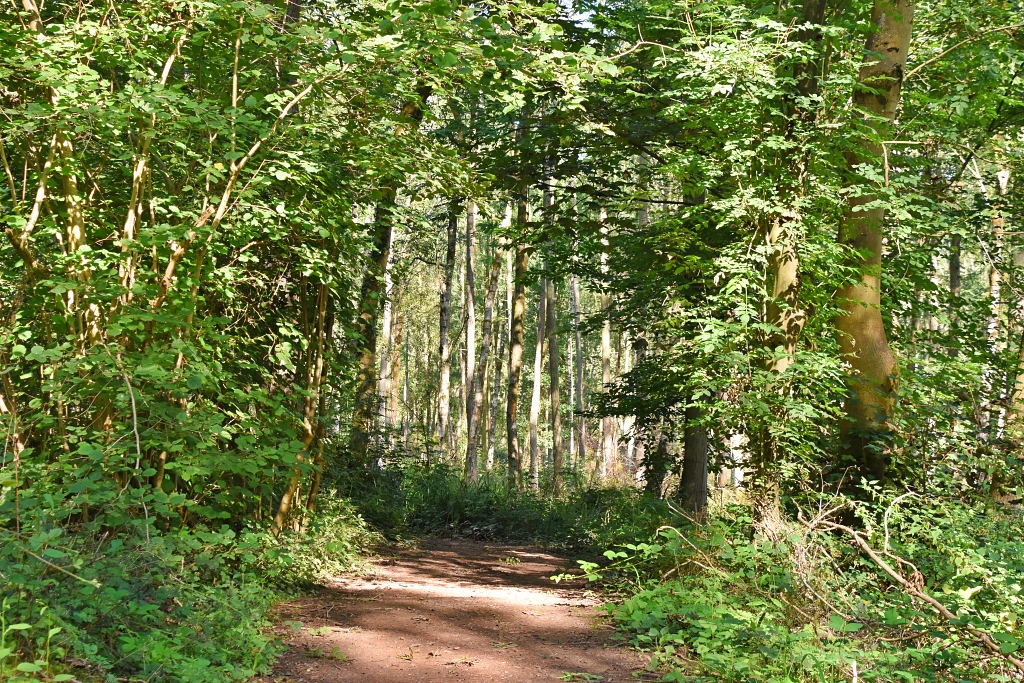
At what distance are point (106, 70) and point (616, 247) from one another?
791 cm

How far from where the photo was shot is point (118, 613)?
462 cm

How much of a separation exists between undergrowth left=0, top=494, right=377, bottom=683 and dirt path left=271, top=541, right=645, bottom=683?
0.50 metres

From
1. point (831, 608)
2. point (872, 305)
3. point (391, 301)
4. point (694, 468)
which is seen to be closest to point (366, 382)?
point (391, 301)

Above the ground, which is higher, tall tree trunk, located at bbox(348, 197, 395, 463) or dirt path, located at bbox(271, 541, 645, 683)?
tall tree trunk, located at bbox(348, 197, 395, 463)

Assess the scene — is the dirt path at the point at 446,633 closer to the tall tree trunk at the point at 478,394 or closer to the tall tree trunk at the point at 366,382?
the tall tree trunk at the point at 366,382

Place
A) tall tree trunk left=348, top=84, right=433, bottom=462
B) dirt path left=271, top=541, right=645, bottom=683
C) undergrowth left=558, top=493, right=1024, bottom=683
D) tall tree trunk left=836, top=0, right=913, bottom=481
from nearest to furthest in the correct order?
1. undergrowth left=558, top=493, right=1024, bottom=683
2. dirt path left=271, top=541, right=645, bottom=683
3. tall tree trunk left=836, top=0, right=913, bottom=481
4. tall tree trunk left=348, top=84, right=433, bottom=462

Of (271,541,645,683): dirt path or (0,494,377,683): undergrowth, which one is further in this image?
(271,541,645,683): dirt path

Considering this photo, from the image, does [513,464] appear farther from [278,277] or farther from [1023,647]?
[1023,647]

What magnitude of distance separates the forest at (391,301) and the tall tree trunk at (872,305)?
48mm

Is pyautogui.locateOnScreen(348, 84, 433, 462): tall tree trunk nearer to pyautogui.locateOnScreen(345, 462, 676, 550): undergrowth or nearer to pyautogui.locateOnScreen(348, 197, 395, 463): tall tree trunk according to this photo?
pyautogui.locateOnScreen(348, 197, 395, 463): tall tree trunk

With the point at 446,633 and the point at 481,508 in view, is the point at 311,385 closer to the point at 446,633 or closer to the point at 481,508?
the point at 446,633

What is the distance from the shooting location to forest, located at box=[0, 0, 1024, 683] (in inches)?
205

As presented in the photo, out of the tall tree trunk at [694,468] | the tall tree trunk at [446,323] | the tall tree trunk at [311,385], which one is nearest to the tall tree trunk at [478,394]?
the tall tree trunk at [446,323]

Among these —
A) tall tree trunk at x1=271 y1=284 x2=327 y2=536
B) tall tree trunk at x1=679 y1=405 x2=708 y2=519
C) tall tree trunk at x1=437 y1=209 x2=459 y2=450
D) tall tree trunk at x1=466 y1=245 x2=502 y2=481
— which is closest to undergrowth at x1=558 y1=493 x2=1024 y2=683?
tall tree trunk at x1=271 y1=284 x2=327 y2=536
